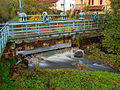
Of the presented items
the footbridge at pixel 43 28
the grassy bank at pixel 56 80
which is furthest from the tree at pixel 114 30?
the grassy bank at pixel 56 80

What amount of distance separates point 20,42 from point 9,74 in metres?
2.70

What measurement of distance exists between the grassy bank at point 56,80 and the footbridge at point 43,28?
1.93m

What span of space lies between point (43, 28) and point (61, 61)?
5284 millimetres

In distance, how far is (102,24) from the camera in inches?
712

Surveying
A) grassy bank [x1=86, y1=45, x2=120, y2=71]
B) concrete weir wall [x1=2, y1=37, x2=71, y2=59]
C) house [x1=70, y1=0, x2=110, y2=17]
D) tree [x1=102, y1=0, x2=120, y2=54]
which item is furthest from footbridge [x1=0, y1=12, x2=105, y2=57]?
house [x1=70, y1=0, x2=110, y2=17]

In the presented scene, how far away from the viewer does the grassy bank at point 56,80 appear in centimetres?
874

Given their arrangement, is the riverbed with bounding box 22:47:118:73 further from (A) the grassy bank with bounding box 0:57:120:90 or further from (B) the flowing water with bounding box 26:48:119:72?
A: (A) the grassy bank with bounding box 0:57:120:90

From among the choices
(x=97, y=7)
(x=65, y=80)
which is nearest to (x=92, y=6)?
(x=97, y=7)

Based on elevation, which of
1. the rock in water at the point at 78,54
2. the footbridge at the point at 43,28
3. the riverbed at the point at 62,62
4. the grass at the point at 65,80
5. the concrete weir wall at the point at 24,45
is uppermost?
the footbridge at the point at 43,28

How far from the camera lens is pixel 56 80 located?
30.7ft

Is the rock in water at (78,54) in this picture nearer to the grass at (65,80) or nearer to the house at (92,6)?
the grass at (65,80)

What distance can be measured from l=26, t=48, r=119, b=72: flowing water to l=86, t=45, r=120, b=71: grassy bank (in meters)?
0.67

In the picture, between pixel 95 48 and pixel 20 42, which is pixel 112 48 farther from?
pixel 20 42

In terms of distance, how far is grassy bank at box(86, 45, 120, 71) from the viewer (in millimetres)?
13259
